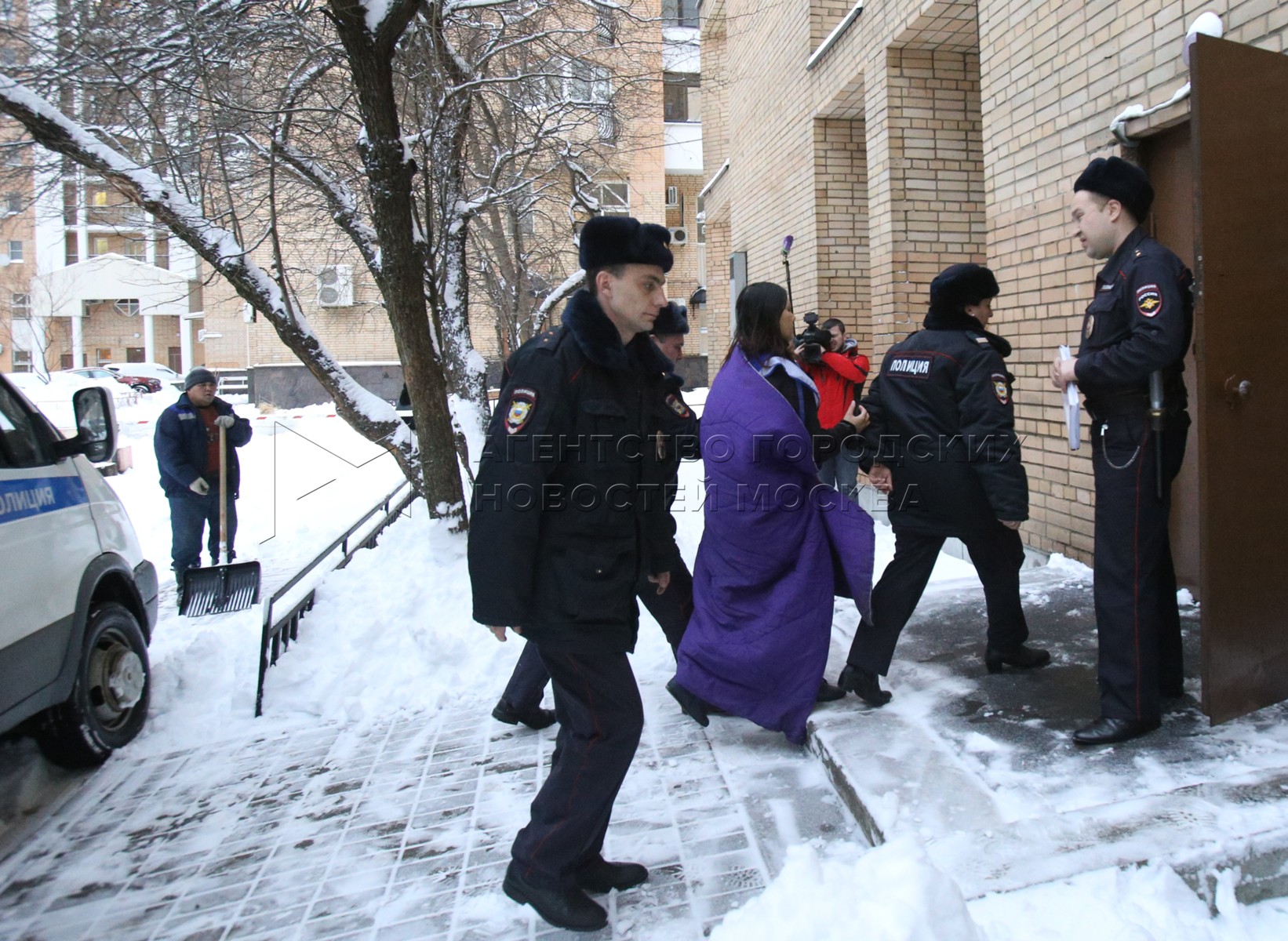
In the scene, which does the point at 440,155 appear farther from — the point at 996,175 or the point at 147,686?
the point at 147,686

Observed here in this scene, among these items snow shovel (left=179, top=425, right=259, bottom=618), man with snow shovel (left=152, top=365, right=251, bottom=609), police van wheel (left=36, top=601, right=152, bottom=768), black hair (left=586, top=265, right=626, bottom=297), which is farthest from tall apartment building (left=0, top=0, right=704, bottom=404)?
black hair (left=586, top=265, right=626, bottom=297)

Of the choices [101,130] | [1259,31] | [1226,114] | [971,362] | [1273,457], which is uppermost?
[101,130]

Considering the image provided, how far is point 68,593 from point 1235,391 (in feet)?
15.1

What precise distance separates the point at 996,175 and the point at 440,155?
16.7 feet

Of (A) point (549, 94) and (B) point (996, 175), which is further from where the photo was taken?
(A) point (549, 94)

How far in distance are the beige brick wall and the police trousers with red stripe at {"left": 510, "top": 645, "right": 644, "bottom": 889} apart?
12.2 feet

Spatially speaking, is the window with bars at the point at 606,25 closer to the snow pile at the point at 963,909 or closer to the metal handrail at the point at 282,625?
the metal handrail at the point at 282,625

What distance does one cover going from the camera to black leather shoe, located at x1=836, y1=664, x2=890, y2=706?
3637 millimetres

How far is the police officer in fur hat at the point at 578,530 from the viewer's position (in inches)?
92.1

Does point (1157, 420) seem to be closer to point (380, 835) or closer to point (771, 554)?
point (771, 554)

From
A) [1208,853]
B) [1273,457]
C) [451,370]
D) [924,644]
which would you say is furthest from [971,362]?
[451,370]

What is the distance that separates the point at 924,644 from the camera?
436 centimetres

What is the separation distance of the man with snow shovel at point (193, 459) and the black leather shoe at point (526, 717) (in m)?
4.62

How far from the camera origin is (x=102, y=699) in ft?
13.4
